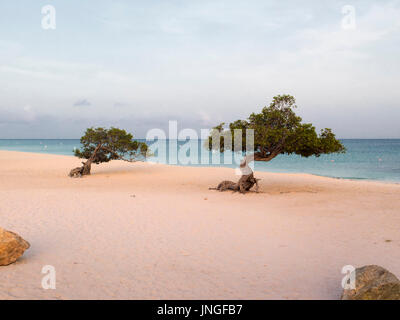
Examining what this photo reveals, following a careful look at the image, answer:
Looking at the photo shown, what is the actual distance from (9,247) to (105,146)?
21.6 m

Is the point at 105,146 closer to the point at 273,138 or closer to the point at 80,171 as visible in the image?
the point at 80,171

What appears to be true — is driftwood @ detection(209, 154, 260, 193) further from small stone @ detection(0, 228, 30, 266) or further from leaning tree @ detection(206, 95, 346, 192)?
small stone @ detection(0, 228, 30, 266)

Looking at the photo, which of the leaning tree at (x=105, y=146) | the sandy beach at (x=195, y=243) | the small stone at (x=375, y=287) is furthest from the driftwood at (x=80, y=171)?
the small stone at (x=375, y=287)

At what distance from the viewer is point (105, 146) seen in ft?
91.7

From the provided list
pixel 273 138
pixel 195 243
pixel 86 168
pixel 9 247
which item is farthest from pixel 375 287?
pixel 86 168

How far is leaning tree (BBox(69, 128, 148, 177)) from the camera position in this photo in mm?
27161

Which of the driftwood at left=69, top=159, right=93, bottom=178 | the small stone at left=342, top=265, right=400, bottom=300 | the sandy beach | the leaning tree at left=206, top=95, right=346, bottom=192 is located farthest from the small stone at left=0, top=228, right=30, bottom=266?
the driftwood at left=69, top=159, right=93, bottom=178

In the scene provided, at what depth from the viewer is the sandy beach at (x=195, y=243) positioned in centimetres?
642

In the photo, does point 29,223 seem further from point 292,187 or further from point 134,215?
point 292,187

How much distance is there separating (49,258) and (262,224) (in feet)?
23.1

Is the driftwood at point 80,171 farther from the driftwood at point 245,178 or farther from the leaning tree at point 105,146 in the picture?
the driftwood at point 245,178

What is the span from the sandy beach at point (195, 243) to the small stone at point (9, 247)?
0.23 m
